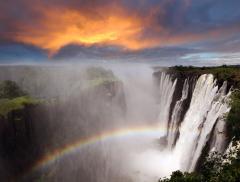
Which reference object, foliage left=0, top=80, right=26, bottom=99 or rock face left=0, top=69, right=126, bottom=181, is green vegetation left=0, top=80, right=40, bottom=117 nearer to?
foliage left=0, top=80, right=26, bottom=99

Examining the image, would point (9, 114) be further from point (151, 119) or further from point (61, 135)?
point (151, 119)

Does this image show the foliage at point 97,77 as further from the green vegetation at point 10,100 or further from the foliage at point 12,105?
the foliage at point 12,105

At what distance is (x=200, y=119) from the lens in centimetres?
3067

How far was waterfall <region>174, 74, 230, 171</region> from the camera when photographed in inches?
1029

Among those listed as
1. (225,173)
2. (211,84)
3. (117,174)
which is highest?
(211,84)

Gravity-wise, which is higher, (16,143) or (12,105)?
(12,105)

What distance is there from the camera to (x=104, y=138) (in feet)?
181

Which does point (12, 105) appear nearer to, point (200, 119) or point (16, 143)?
point (16, 143)

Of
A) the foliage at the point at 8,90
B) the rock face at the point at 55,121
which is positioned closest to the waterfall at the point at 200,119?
the rock face at the point at 55,121

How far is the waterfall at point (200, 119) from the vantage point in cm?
2614

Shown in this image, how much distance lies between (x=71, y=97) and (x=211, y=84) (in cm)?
3138

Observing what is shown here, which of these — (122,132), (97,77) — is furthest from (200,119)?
(97,77)

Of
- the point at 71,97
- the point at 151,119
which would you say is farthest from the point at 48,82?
the point at 151,119

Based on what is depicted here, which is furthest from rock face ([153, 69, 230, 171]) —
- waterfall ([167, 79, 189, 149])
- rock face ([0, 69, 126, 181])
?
rock face ([0, 69, 126, 181])
